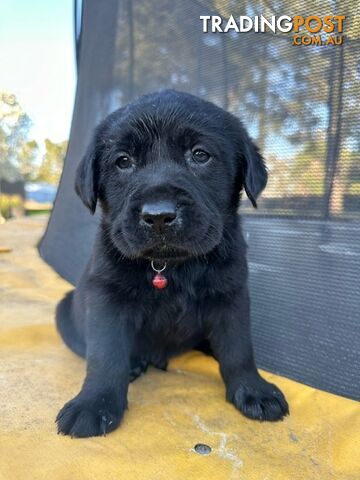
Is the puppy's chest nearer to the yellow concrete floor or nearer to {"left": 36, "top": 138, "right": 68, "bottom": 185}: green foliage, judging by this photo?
the yellow concrete floor

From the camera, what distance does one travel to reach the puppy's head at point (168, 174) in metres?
1.64

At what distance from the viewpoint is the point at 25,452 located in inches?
56.7

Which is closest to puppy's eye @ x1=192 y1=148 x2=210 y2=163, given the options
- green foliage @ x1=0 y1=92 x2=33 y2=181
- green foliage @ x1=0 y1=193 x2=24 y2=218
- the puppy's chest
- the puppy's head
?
the puppy's head

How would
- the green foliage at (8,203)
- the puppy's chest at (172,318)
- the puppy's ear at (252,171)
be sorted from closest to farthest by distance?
the puppy's chest at (172,318)
the puppy's ear at (252,171)
the green foliage at (8,203)

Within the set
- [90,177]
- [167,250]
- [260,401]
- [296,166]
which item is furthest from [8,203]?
[260,401]

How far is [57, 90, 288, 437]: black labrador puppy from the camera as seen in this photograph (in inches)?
66.2

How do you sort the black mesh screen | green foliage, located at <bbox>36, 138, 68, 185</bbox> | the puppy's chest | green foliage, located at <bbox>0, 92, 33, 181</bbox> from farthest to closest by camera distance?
green foliage, located at <bbox>36, 138, 68, 185</bbox> → green foliage, located at <bbox>0, 92, 33, 181</bbox> → the black mesh screen → the puppy's chest

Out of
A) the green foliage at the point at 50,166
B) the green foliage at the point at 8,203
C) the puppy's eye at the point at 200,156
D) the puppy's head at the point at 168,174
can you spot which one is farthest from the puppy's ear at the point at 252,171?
the green foliage at the point at 50,166

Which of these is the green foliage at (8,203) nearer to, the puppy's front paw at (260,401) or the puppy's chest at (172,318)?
the puppy's chest at (172,318)

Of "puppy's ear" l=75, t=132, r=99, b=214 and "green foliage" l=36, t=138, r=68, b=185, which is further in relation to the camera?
"green foliage" l=36, t=138, r=68, b=185

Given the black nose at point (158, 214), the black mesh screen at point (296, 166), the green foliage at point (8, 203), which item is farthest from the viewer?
the green foliage at point (8, 203)

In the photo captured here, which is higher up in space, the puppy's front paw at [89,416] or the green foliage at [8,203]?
the puppy's front paw at [89,416]

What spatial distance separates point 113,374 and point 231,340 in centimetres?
55

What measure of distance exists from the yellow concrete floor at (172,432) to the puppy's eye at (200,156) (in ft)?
3.44
